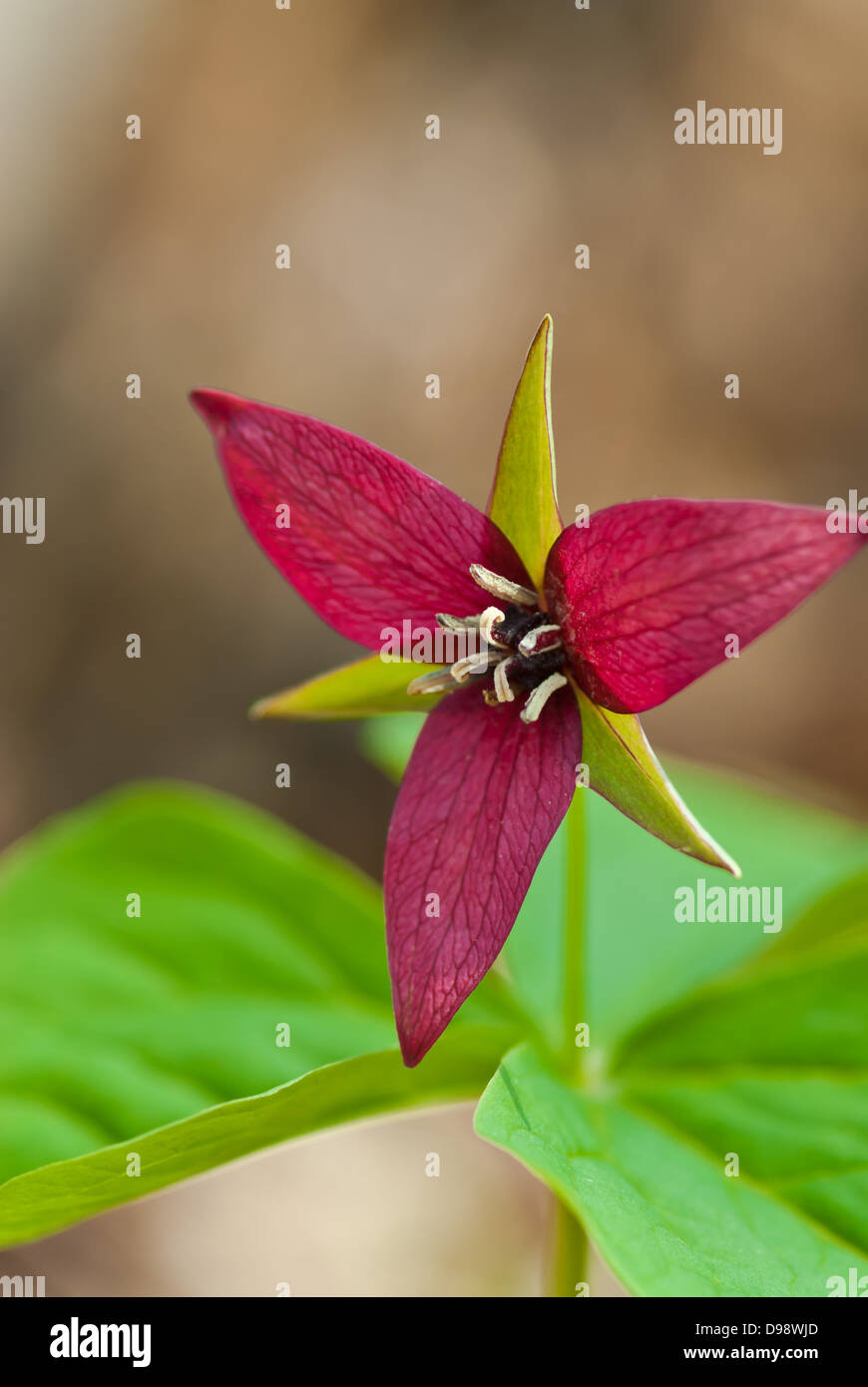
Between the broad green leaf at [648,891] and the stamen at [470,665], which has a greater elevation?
the stamen at [470,665]

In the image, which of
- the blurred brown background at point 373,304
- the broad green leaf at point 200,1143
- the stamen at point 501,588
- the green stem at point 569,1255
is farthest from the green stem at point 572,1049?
the blurred brown background at point 373,304

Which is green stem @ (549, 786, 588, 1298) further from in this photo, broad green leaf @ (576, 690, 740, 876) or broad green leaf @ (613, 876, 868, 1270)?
broad green leaf @ (576, 690, 740, 876)

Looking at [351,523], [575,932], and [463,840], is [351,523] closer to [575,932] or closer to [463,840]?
[463,840]

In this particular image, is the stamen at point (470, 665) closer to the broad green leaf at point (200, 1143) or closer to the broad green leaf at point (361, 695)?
the broad green leaf at point (361, 695)

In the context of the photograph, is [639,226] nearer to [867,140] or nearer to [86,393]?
[867,140]

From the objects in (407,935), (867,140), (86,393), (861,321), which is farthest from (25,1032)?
(867,140)

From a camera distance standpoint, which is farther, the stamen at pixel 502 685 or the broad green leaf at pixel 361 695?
the broad green leaf at pixel 361 695
